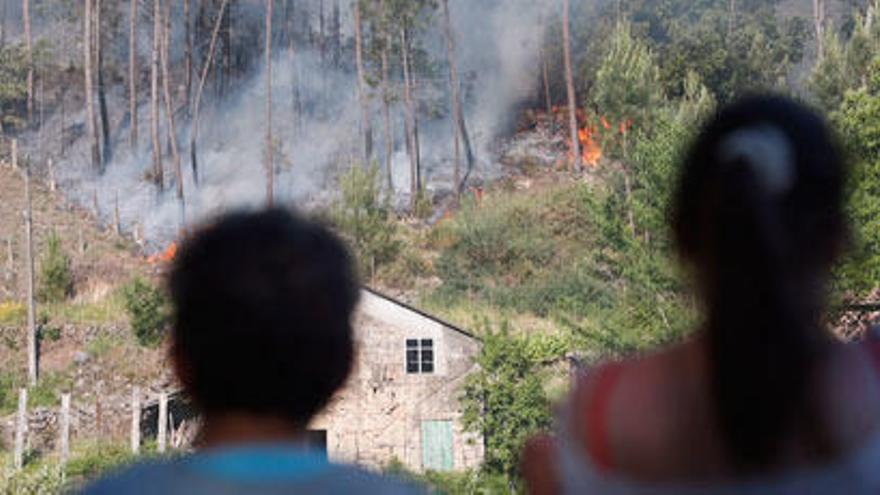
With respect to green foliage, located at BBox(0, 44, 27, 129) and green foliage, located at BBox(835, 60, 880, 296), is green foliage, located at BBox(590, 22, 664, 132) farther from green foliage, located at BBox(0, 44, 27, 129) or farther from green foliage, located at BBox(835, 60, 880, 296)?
green foliage, located at BBox(0, 44, 27, 129)

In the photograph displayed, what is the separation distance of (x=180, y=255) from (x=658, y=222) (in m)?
15.7

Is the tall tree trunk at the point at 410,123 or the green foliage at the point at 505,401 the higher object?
the tall tree trunk at the point at 410,123

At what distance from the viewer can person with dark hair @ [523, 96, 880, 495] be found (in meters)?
1.43

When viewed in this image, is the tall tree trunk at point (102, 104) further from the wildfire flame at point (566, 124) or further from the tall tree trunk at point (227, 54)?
the wildfire flame at point (566, 124)

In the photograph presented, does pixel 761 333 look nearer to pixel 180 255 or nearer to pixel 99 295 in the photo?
pixel 180 255

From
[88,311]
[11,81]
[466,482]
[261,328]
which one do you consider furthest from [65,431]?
[11,81]

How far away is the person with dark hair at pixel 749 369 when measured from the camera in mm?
1426

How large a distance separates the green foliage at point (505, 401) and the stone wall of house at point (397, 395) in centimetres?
177

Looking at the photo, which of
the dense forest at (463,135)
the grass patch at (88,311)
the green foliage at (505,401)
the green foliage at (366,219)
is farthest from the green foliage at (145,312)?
the green foliage at (505,401)

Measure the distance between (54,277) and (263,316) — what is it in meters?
29.2

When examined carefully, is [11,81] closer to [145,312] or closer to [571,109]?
[571,109]

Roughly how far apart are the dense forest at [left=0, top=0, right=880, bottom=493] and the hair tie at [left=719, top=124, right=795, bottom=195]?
45.1ft

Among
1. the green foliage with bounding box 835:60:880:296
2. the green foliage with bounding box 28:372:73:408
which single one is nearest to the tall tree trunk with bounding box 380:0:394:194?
the green foliage with bounding box 28:372:73:408

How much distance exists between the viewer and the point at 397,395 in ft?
70.8
